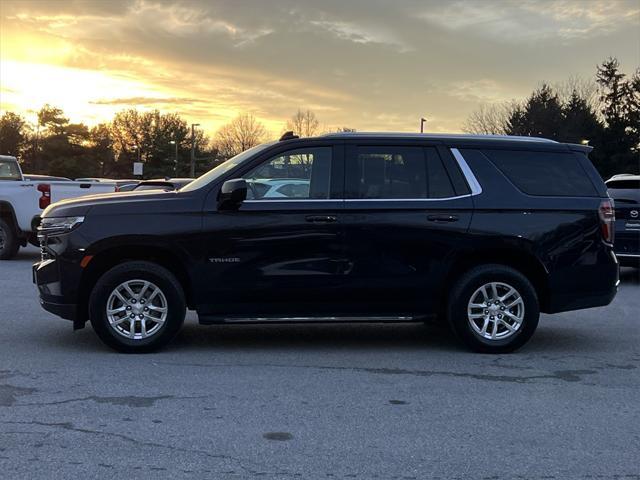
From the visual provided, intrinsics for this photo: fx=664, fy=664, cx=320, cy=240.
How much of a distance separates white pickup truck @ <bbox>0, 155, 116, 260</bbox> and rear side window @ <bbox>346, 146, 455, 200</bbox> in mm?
8280

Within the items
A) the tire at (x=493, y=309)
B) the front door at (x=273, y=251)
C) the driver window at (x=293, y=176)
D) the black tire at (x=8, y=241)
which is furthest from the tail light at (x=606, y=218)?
the black tire at (x=8, y=241)

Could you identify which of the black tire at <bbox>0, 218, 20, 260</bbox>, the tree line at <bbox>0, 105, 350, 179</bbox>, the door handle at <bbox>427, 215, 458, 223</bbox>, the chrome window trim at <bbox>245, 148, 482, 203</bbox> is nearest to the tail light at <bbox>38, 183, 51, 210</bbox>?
the black tire at <bbox>0, 218, 20, 260</bbox>

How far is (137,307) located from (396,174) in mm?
2639

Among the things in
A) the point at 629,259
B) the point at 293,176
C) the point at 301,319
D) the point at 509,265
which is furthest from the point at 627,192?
the point at 301,319

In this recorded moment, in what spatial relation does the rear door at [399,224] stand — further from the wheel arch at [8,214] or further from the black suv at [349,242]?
the wheel arch at [8,214]

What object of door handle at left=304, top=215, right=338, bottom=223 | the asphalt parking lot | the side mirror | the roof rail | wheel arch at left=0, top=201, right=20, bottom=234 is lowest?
the asphalt parking lot

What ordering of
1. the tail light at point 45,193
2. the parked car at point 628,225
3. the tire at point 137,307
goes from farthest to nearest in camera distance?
the tail light at point 45,193, the parked car at point 628,225, the tire at point 137,307

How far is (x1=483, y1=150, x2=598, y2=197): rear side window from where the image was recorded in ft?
20.5

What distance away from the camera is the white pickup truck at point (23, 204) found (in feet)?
41.2

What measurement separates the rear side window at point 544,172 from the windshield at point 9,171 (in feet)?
37.7

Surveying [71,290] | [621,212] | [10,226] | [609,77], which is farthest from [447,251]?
[609,77]

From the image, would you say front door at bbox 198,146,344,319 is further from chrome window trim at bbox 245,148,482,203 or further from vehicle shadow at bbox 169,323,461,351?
vehicle shadow at bbox 169,323,461,351

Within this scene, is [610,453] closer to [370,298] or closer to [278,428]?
[278,428]

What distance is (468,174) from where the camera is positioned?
618 cm
